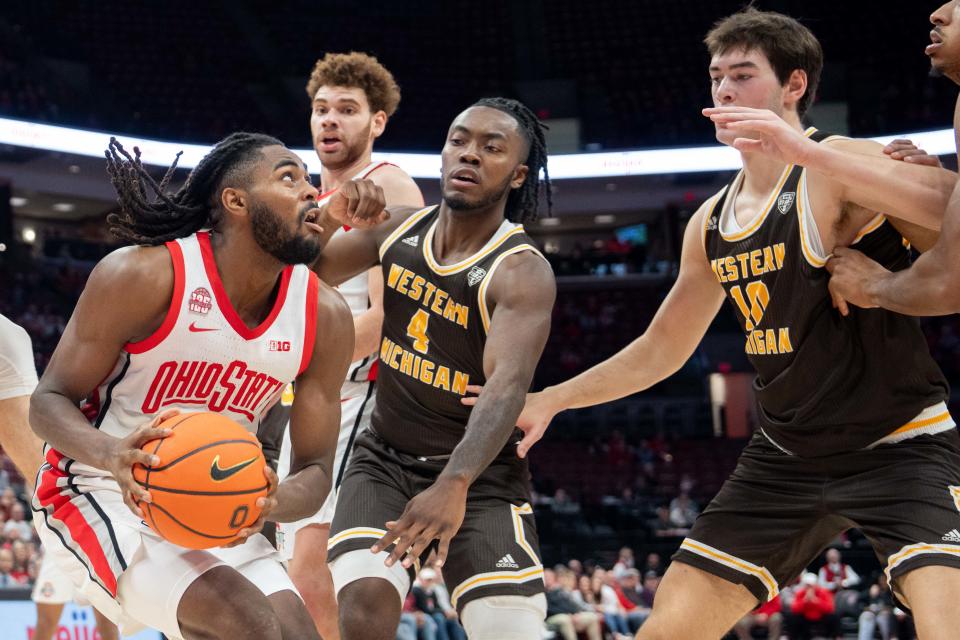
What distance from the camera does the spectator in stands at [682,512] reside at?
17.0m

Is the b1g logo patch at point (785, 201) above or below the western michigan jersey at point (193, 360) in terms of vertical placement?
above

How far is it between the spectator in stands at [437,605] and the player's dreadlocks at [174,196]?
7.78m

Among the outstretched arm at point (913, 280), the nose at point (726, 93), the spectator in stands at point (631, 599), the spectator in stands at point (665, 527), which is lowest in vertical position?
the spectator in stands at point (665, 527)

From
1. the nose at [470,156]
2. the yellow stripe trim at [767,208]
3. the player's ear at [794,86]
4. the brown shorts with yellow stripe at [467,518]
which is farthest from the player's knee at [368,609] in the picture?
the player's ear at [794,86]

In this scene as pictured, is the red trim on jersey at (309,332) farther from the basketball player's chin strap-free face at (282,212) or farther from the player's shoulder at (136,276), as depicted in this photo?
the player's shoulder at (136,276)

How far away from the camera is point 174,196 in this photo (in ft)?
12.2

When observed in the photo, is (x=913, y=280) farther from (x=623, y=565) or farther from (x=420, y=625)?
(x=623, y=565)

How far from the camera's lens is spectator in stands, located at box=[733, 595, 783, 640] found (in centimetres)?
1177

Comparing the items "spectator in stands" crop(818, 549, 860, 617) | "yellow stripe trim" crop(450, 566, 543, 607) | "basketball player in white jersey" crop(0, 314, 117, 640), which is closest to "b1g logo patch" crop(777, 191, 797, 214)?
"yellow stripe trim" crop(450, 566, 543, 607)

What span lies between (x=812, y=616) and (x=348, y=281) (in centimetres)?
857

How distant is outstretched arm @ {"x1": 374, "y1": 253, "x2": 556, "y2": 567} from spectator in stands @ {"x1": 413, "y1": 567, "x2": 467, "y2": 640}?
7.43 m

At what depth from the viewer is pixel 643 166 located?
878 inches

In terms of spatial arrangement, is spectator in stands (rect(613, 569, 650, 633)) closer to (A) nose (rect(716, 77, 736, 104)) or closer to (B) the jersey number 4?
(B) the jersey number 4

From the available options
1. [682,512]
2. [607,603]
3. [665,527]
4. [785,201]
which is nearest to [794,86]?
[785,201]
